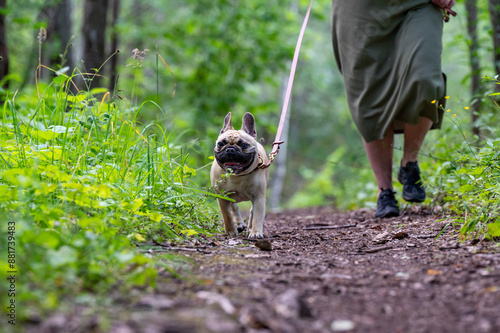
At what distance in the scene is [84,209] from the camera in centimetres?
246

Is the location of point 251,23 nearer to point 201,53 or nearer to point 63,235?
point 201,53

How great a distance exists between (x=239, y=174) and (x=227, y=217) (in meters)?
0.37

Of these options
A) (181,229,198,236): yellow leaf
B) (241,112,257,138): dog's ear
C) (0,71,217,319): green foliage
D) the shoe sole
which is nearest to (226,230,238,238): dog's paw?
(0,71,217,319): green foliage

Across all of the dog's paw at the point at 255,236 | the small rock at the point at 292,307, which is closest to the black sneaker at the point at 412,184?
the dog's paw at the point at 255,236

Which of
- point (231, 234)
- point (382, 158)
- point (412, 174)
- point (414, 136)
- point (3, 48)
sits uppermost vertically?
point (3, 48)

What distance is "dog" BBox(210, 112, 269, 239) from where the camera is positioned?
124 inches

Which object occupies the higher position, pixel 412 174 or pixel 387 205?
pixel 412 174

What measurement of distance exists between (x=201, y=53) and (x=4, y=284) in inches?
387

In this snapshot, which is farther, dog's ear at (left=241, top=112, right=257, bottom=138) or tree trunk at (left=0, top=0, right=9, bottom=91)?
tree trunk at (left=0, top=0, right=9, bottom=91)

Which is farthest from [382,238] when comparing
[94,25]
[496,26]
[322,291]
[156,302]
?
[94,25]

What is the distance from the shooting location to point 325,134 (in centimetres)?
2162

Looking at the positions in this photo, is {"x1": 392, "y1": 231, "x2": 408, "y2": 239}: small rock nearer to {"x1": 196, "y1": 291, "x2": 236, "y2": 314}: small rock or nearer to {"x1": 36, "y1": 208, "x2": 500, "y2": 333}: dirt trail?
{"x1": 36, "y1": 208, "x2": 500, "y2": 333}: dirt trail

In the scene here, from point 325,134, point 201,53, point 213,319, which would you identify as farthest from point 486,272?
point 325,134

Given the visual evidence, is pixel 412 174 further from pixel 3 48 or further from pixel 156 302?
pixel 3 48
